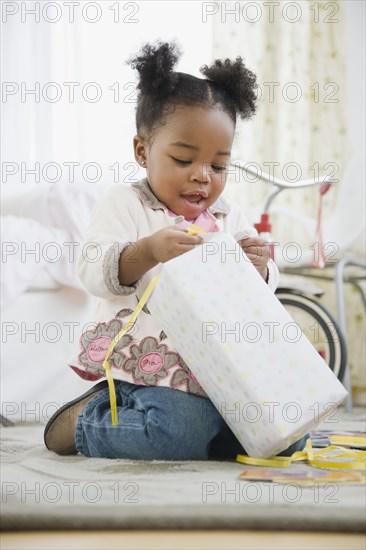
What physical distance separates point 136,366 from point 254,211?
70.5 inches

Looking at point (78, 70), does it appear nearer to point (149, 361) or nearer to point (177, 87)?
point (177, 87)

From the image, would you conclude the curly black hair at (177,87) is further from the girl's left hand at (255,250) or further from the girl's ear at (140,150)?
the girl's left hand at (255,250)

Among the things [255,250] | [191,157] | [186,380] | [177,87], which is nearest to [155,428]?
[186,380]

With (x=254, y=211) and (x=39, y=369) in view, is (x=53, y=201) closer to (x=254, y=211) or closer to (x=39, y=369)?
(x=39, y=369)

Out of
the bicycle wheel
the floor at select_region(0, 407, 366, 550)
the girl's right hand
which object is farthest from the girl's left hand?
the bicycle wheel

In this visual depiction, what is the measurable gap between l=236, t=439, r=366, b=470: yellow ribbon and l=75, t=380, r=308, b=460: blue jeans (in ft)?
0.09

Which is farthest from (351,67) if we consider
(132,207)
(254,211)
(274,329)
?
(274,329)

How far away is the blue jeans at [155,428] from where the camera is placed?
1308 millimetres

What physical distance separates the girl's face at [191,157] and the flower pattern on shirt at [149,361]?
238 millimetres

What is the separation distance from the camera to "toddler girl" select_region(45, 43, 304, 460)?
1.32 metres

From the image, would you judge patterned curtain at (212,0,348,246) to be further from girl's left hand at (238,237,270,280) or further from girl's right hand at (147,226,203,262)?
girl's right hand at (147,226,203,262)

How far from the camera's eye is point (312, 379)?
1.22m

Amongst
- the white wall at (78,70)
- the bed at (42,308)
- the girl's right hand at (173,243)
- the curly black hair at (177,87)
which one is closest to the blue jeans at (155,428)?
the girl's right hand at (173,243)

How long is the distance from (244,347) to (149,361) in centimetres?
22
